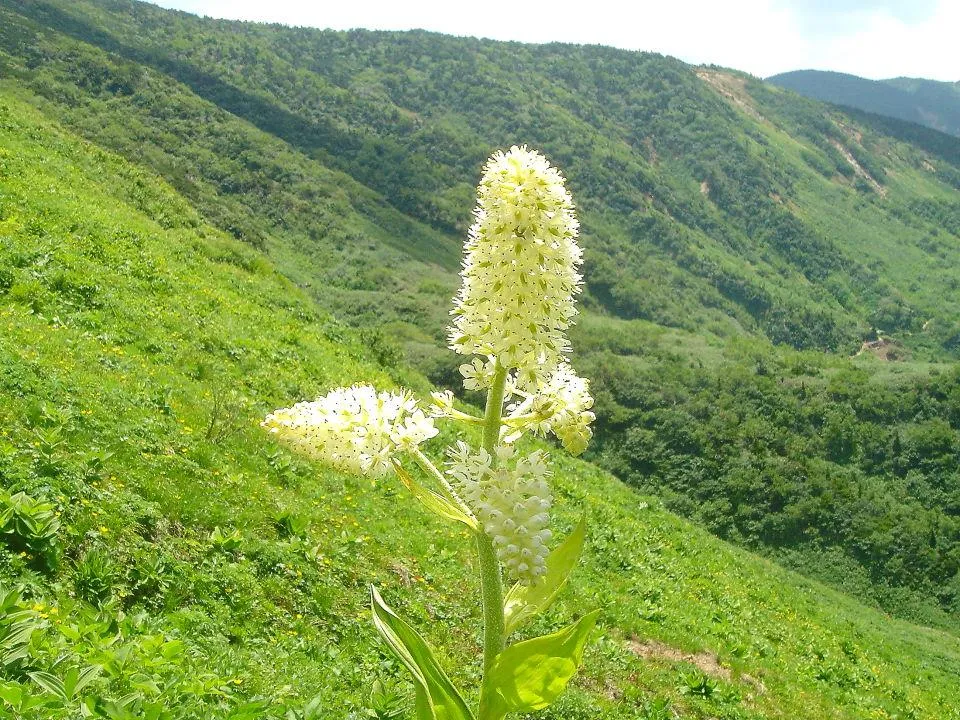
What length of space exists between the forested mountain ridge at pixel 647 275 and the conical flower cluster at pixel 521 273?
951 inches

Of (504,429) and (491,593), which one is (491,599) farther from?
(504,429)

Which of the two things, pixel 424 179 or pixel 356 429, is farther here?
pixel 424 179

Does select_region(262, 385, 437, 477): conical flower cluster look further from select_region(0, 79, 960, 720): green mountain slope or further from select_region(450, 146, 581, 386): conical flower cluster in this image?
select_region(0, 79, 960, 720): green mountain slope

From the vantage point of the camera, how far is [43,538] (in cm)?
647

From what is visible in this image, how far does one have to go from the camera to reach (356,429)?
304cm

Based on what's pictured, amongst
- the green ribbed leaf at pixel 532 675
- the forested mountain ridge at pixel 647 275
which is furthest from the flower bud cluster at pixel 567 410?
the forested mountain ridge at pixel 647 275

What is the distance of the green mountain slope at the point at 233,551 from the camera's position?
6.20m

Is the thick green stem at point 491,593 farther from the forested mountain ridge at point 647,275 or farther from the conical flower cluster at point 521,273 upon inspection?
the forested mountain ridge at point 647,275

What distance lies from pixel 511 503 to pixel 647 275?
6044 inches

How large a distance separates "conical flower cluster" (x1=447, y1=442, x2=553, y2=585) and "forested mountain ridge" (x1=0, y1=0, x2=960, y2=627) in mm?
24287

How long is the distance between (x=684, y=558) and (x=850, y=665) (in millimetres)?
4652

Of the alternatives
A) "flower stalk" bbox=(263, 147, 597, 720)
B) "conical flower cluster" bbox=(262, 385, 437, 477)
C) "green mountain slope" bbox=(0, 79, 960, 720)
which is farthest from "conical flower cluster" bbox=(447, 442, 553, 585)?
"green mountain slope" bbox=(0, 79, 960, 720)

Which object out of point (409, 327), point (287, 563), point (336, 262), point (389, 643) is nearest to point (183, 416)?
point (287, 563)

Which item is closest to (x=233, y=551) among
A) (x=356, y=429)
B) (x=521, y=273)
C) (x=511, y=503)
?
(x=356, y=429)
